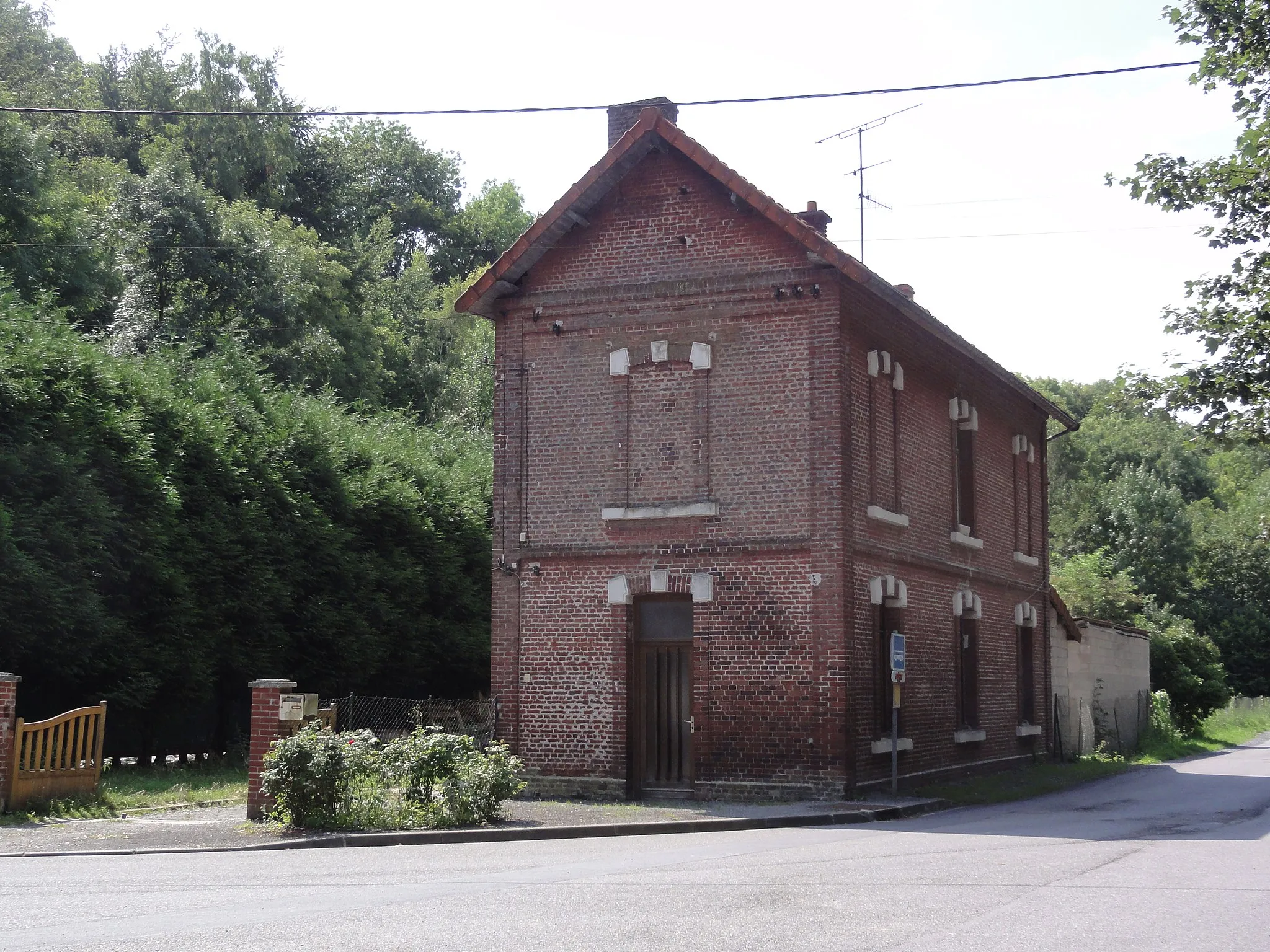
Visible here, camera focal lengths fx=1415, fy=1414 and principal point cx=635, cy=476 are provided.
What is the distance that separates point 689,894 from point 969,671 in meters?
15.9

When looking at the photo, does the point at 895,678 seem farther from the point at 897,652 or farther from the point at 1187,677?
the point at 1187,677

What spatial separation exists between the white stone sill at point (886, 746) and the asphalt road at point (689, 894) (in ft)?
12.7

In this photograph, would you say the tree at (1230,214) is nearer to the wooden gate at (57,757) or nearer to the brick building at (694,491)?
the brick building at (694,491)

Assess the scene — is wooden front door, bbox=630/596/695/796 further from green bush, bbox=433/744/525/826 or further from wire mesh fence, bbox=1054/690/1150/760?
wire mesh fence, bbox=1054/690/1150/760

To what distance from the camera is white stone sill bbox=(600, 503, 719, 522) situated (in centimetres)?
1956

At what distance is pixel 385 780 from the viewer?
16109 mm

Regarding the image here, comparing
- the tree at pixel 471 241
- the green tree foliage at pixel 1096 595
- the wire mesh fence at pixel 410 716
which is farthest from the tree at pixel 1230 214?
the tree at pixel 471 241

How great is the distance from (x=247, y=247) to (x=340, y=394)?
191 inches

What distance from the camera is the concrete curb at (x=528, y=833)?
13781 mm

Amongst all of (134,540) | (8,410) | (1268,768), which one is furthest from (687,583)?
(1268,768)

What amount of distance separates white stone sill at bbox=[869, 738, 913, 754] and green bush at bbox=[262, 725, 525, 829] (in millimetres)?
5539

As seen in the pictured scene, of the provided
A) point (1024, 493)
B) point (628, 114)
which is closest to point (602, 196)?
point (628, 114)

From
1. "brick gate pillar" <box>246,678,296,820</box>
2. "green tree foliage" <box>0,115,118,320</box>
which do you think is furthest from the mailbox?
"green tree foliage" <box>0,115,118,320</box>

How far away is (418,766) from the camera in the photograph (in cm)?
1598
